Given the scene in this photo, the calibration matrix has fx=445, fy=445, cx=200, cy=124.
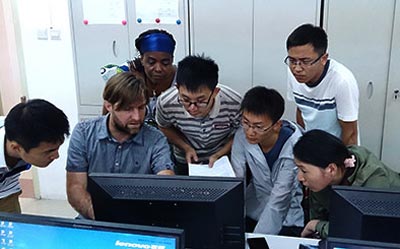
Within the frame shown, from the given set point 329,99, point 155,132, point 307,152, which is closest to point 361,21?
point 329,99

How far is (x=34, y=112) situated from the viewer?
1.51m

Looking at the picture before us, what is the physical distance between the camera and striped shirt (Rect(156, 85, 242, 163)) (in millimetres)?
2129

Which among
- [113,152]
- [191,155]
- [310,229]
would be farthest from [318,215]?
[113,152]

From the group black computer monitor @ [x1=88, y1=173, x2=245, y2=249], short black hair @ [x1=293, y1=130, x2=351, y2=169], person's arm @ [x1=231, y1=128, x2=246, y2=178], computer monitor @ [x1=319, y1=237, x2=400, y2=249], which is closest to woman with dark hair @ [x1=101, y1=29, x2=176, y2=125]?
person's arm @ [x1=231, y1=128, x2=246, y2=178]

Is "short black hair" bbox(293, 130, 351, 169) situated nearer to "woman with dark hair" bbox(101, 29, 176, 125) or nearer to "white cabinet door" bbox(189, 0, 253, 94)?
"woman with dark hair" bbox(101, 29, 176, 125)

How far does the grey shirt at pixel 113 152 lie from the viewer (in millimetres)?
1838

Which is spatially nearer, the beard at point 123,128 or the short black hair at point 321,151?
the short black hair at point 321,151

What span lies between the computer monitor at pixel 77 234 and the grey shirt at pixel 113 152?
730 mm

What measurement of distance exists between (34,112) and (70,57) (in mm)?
2039

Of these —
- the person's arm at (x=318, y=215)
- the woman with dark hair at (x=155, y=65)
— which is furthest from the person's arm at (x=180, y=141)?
the person's arm at (x=318, y=215)

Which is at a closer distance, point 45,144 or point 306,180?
point 45,144

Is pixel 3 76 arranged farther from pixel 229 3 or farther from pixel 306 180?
pixel 306 180

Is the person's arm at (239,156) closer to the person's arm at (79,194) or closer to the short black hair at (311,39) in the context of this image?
the short black hair at (311,39)

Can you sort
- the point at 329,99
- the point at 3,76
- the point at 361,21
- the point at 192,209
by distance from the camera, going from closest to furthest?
1. the point at 192,209
2. the point at 329,99
3. the point at 361,21
4. the point at 3,76
